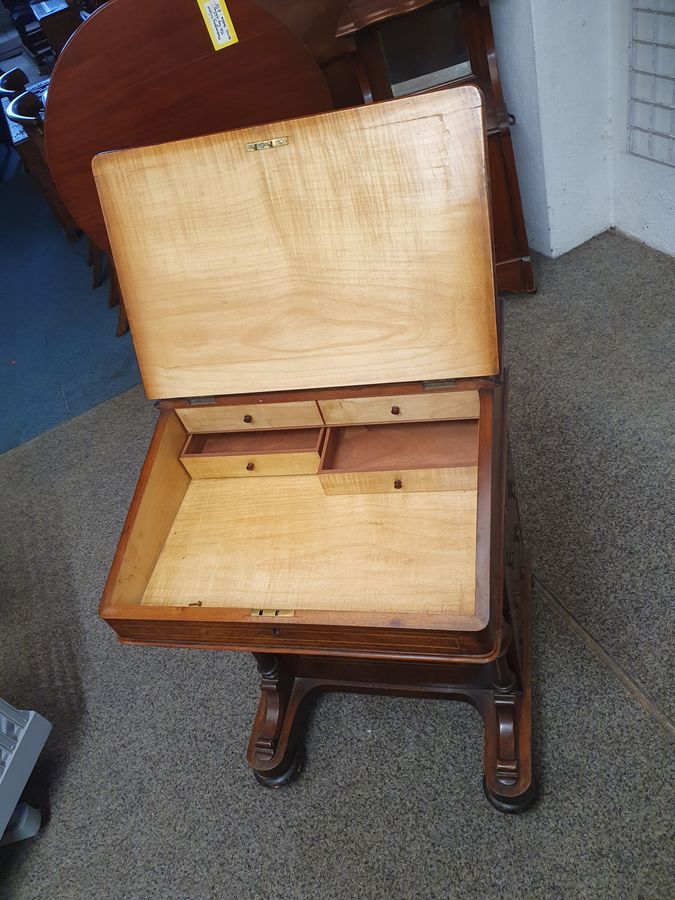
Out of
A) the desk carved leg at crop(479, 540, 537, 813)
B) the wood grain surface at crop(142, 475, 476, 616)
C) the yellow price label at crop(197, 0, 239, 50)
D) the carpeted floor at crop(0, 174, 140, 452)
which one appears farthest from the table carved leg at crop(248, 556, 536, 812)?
the carpeted floor at crop(0, 174, 140, 452)

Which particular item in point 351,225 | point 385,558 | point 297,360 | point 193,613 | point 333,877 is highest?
point 351,225

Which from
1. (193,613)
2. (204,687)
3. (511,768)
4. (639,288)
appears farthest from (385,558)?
(639,288)

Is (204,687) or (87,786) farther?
(204,687)

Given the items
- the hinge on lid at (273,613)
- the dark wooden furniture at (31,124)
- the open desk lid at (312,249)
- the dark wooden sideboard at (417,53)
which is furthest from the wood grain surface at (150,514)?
the dark wooden furniture at (31,124)

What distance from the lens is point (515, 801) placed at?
1.32 metres

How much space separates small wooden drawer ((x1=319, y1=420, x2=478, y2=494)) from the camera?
1.21 metres

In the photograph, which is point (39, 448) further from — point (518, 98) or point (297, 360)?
point (518, 98)

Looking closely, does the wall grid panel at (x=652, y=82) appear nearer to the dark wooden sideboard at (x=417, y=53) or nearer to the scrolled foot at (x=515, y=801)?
the dark wooden sideboard at (x=417, y=53)

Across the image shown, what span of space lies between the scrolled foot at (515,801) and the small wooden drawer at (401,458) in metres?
0.61

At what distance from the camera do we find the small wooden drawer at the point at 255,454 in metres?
1.32

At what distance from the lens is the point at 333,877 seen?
136 centimetres

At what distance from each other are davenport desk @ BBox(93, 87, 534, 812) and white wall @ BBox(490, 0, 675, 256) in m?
1.51

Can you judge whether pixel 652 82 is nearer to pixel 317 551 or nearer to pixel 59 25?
pixel 317 551

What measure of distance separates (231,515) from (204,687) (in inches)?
26.3
